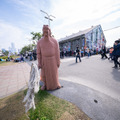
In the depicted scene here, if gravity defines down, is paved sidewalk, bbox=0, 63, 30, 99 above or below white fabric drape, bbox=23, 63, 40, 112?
below

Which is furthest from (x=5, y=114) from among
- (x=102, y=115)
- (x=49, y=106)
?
(x=102, y=115)

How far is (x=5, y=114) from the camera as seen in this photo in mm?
1514

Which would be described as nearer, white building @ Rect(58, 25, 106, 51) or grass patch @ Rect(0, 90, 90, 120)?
grass patch @ Rect(0, 90, 90, 120)

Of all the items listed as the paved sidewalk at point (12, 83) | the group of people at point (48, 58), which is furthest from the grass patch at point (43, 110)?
the paved sidewalk at point (12, 83)

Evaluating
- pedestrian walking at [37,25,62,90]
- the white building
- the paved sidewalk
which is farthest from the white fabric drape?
the white building

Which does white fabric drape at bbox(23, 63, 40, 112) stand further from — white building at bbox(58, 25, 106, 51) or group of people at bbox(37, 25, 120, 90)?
white building at bbox(58, 25, 106, 51)

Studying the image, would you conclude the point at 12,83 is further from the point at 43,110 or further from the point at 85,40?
the point at 85,40

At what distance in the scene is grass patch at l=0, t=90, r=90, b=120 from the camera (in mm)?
1396

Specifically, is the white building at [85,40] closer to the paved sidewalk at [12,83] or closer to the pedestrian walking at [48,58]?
the paved sidewalk at [12,83]

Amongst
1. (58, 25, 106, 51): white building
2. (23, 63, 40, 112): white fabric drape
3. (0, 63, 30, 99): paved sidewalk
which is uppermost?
(58, 25, 106, 51): white building

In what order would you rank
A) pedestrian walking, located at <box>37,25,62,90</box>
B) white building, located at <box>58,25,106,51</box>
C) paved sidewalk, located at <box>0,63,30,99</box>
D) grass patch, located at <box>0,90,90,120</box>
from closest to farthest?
1. grass patch, located at <box>0,90,90,120</box>
2. pedestrian walking, located at <box>37,25,62,90</box>
3. paved sidewalk, located at <box>0,63,30,99</box>
4. white building, located at <box>58,25,106,51</box>

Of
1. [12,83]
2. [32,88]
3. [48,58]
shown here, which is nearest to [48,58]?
[48,58]

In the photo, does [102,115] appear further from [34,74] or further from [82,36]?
[82,36]

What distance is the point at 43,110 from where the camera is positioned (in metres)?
1.54
